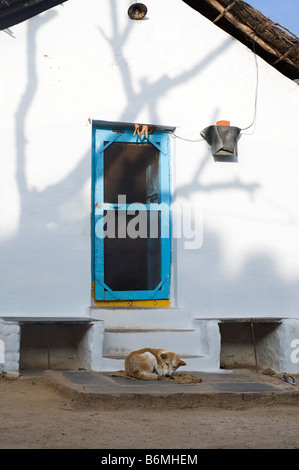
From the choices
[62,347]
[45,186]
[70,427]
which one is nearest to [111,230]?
[45,186]

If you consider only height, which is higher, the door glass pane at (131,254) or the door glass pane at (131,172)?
the door glass pane at (131,172)

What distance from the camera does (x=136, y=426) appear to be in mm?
4055

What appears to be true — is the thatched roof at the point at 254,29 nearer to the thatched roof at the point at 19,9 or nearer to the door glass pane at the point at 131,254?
the thatched roof at the point at 19,9

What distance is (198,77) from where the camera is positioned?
702cm

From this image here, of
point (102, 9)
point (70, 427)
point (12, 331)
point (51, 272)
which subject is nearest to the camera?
point (70, 427)

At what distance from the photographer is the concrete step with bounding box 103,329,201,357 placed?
6.07 metres

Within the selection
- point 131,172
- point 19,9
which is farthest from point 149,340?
point 19,9

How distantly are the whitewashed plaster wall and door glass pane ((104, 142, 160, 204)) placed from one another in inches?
10.8

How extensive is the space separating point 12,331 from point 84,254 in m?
1.15

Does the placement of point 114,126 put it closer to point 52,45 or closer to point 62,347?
point 52,45

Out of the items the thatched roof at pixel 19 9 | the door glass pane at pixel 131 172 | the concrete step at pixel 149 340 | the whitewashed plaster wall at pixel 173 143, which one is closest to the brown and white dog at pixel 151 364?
the concrete step at pixel 149 340

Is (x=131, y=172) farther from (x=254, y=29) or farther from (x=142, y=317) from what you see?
(x=254, y=29)

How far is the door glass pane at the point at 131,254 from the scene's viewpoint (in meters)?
6.77

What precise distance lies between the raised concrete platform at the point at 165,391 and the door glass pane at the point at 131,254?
1422 millimetres
